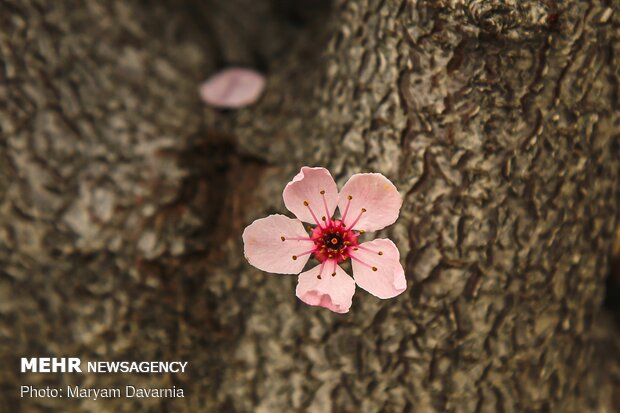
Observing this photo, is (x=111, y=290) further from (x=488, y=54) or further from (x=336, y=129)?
(x=488, y=54)

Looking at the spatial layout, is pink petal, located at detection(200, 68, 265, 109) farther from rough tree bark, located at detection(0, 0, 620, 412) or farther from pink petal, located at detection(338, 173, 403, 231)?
pink petal, located at detection(338, 173, 403, 231)

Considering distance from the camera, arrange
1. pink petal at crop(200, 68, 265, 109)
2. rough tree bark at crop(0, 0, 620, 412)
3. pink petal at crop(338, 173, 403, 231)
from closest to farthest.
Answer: pink petal at crop(338, 173, 403, 231) → rough tree bark at crop(0, 0, 620, 412) → pink petal at crop(200, 68, 265, 109)

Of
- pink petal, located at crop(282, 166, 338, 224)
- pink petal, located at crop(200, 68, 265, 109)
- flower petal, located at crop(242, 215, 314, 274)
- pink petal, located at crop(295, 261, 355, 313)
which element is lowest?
pink petal, located at crop(295, 261, 355, 313)

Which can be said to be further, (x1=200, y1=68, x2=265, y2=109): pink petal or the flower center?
(x1=200, y1=68, x2=265, y2=109): pink petal

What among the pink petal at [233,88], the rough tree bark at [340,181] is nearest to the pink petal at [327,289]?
the rough tree bark at [340,181]

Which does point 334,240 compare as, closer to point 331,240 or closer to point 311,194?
point 331,240

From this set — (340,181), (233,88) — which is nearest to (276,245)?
(340,181)

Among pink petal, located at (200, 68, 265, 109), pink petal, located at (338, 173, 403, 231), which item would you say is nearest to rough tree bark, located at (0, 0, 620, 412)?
pink petal, located at (200, 68, 265, 109)

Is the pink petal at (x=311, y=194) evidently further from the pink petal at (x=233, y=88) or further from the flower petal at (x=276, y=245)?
the pink petal at (x=233, y=88)
